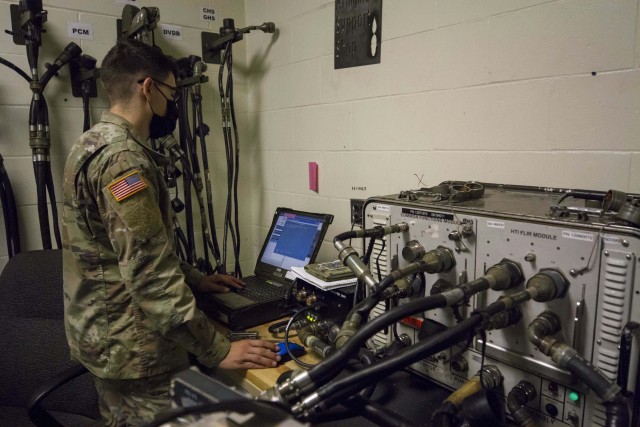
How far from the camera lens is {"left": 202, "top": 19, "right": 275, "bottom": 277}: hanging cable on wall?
7.18ft

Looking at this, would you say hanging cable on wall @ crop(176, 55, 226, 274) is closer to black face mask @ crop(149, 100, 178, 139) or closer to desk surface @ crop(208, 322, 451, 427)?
black face mask @ crop(149, 100, 178, 139)

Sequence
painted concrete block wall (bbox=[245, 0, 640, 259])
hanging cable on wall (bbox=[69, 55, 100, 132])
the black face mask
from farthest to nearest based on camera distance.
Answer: hanging cable on wall (bbox=[69, 55, 100, 132])
the black face mask
painted concrete block wall (bbox=[245, 0, 640, 259])

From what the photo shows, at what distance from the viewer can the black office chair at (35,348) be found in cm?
151

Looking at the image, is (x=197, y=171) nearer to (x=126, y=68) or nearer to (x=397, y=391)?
(x=126, y=68)

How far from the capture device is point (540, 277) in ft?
2.73

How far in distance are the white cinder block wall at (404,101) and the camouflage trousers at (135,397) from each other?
3.03ft

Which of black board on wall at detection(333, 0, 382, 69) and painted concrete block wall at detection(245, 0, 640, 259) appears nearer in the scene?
painted concrete block wall at detection(245, 0, 640, 259)

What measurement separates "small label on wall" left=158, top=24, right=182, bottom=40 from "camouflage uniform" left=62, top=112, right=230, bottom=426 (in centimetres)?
100

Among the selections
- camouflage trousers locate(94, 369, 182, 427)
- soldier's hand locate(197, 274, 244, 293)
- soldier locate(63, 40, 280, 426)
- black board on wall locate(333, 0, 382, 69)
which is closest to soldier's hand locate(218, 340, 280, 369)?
soldier locate(63, 40, 280, 426)

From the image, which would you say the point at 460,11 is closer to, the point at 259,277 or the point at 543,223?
the point at 543,223

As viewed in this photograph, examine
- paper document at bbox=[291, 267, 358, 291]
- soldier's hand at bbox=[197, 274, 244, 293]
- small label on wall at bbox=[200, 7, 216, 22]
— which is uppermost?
small label on wall at bbox=[200, 7, 216, 22]

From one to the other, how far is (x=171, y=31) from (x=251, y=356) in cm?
A: 168

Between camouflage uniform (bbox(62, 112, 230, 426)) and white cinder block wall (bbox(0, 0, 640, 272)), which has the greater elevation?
white cinder block wall (bbox(0, 0, 640, 272))

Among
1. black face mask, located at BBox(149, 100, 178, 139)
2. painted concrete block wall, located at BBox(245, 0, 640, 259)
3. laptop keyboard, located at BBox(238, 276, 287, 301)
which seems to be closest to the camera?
painted concrete block wall, located at BBox(245, 0, 640, 259)
